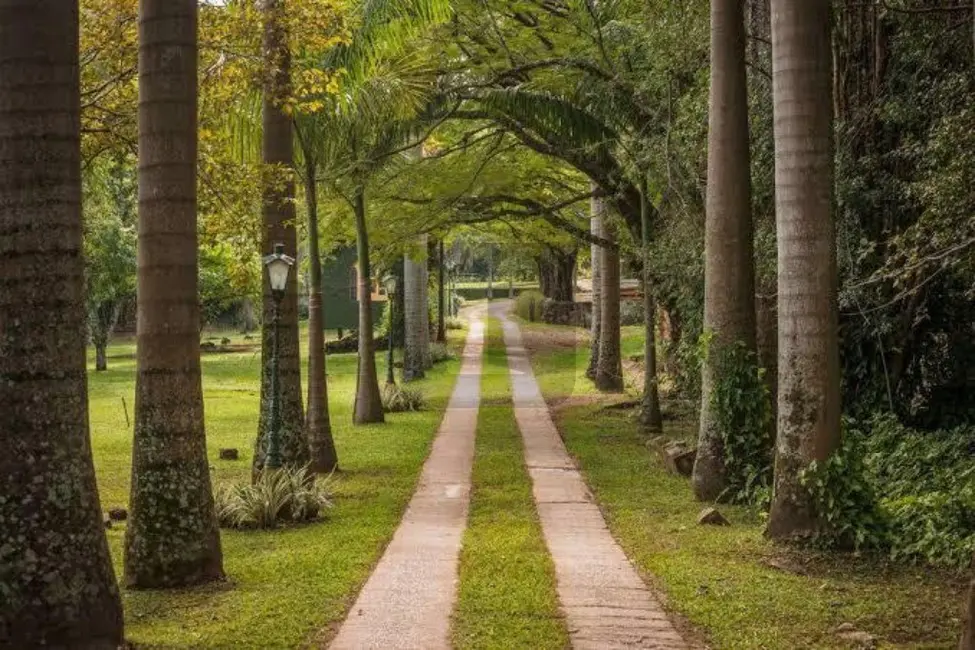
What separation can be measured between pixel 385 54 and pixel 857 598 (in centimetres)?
941

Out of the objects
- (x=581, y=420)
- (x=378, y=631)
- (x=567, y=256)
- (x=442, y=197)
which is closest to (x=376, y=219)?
(x=442, y=197)

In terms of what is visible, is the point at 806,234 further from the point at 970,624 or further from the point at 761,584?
the point at 970,624

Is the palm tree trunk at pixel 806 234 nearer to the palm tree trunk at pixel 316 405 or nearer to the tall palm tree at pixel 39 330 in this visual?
the tall palm tree at pixel 39 330

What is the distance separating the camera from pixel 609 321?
26.2 meters

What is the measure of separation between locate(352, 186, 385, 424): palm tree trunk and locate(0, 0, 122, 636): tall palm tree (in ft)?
50.6

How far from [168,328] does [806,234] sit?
17.3ft

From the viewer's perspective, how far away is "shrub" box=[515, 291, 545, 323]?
56594 mm

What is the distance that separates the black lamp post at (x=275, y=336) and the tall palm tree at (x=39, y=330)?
244 inches

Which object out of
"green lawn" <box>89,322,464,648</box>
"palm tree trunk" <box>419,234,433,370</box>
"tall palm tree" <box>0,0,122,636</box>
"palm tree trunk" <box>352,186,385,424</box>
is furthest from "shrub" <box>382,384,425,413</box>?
"tall palm tree" <box>0,0,122,636</box>

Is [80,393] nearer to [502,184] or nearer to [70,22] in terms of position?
[70,22]

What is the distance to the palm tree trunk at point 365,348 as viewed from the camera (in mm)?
21656

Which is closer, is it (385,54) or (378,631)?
(378,631)

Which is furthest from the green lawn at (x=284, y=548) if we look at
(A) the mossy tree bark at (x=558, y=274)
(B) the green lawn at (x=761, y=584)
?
(A) the mossy tree bark at (x=558, y=274)

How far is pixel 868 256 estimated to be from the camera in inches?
503
